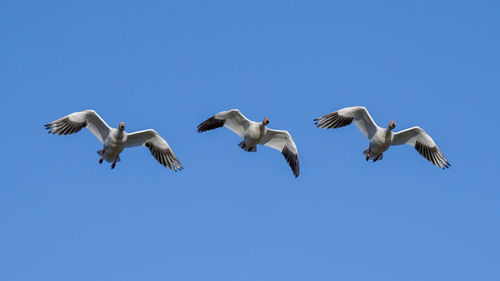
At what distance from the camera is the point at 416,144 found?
33.3 metres

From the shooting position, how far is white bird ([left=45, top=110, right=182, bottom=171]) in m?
31.4

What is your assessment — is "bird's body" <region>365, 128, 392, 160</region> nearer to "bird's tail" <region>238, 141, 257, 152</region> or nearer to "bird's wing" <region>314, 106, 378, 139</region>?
"bird's wing" <region>314, 106, 378, 139</region>

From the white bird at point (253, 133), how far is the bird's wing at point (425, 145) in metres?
3.90

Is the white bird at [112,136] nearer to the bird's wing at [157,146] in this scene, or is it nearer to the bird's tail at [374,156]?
the bird's wing at [157,146]

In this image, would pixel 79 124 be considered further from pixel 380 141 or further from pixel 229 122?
pixel 380 141

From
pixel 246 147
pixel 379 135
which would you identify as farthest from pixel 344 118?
pixel 246 147

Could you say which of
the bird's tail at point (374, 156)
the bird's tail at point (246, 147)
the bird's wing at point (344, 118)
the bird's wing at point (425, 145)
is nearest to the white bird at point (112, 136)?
the bird's tail at point (246, 147)

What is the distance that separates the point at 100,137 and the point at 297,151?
24.6 feet

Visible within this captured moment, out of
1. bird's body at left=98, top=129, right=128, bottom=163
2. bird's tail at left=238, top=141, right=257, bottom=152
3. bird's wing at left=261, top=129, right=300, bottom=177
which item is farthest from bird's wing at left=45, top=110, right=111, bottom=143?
bird's wing at left=261, top=129, right=300, bottom=177

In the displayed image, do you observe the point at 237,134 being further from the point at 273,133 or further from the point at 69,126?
the point at 69,126

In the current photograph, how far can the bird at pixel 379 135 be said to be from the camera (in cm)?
3192

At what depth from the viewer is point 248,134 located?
32.3 meters

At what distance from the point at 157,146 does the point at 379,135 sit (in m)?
8.24

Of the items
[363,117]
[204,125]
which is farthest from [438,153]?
[204,125]
